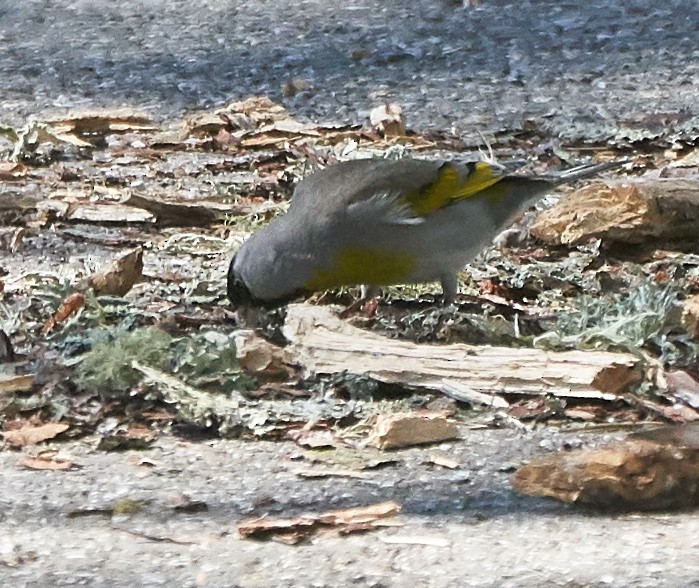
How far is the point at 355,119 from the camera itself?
7820 mm

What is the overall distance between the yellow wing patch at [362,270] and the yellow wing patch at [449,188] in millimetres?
212

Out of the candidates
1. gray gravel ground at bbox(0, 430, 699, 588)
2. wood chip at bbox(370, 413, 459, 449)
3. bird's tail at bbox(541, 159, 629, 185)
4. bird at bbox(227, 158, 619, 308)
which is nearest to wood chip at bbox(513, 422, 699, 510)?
gray gravel ground at bbox(0, 430, 699, 588)

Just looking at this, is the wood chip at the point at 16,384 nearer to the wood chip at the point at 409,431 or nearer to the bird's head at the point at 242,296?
the bird's head at the point at 242,296

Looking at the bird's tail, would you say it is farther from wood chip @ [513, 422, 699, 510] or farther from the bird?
wood chip @ [513, 422, 699, 510]

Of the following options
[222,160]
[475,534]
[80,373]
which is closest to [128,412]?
[80,373]

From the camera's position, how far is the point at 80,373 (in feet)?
13.8

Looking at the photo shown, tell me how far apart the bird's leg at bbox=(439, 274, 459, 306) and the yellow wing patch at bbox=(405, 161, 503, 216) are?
24 cm

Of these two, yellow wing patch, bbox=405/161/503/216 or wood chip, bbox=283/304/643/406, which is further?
yellow wing patch, bbox=405/161/503/216

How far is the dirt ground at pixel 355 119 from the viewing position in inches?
120

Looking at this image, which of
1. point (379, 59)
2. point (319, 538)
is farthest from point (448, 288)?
point (379, 59)

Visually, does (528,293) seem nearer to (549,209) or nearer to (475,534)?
(549,209)

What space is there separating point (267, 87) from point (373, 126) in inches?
49.0

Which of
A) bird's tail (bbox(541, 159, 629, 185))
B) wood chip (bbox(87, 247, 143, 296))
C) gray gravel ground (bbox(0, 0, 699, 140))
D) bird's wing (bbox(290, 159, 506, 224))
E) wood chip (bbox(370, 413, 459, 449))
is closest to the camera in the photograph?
wood chip (bbox(370, 413, 459, 449))

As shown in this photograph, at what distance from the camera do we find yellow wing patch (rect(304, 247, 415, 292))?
15.4ft
